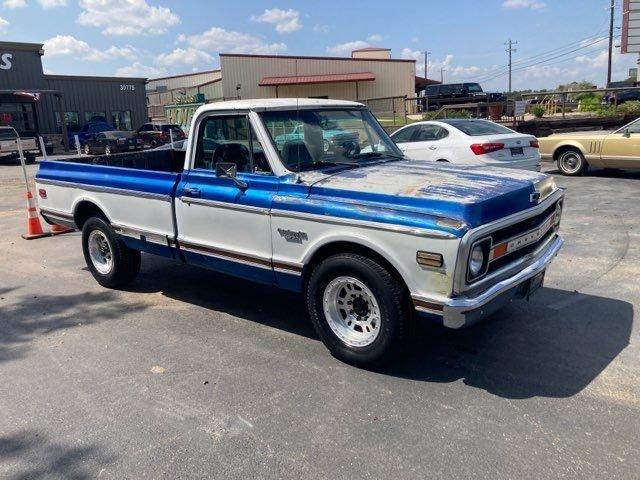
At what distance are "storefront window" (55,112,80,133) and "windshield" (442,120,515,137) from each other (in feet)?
107

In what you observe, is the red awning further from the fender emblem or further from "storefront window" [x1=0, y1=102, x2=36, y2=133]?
the fender emblem

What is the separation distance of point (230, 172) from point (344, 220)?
1172mm

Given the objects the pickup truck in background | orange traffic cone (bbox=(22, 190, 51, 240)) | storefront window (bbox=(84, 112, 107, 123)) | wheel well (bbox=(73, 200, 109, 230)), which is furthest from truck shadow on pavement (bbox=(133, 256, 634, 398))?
storefront window (bbox=(84, 112, 107, 123))

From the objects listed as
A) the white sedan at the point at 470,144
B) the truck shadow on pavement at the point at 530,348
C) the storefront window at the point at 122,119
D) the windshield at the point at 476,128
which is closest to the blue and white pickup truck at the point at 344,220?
the truck shadow on pavement at the point at 530,348

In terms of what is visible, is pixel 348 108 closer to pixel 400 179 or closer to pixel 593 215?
pixel 400 179

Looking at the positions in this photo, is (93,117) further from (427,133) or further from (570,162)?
(570,162)

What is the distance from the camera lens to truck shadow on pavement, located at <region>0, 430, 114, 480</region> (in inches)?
122

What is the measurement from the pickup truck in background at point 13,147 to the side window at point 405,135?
18666 mm

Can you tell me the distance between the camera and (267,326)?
5.09 metres

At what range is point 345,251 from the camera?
4.10 metres

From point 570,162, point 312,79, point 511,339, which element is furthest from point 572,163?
point 312,79

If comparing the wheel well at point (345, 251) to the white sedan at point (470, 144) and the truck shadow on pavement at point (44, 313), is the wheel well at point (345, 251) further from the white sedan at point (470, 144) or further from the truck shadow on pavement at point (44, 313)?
the white sedan at point (470, 144)

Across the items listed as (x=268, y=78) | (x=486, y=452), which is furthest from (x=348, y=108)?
(x=268, y=78)

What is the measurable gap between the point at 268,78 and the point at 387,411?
49053 millimetres
